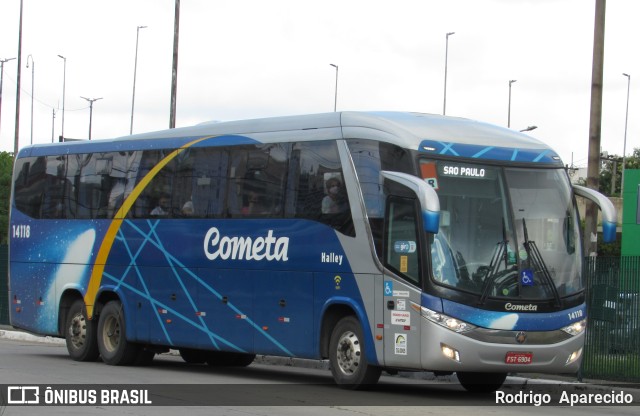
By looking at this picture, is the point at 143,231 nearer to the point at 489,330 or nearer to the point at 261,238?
the point at 261,238

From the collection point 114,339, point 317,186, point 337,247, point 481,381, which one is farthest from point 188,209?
point 481,381

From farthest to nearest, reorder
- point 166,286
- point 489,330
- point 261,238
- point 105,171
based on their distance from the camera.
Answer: point 105,171
point 166,286
point 261,238
point 489,330

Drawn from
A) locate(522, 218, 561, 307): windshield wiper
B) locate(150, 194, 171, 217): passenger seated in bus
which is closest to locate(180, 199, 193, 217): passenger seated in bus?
locate(150, 194, 171, 217): passenger seated in bus

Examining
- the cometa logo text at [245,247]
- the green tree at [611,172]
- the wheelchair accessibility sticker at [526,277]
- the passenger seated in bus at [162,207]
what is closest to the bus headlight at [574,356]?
the wheelchair accessibility sticker at [526,277]

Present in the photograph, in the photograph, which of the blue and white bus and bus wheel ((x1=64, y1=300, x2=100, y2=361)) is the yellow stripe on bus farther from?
bus wheel ((x1=64, y1=300, x2=100, y2=361))

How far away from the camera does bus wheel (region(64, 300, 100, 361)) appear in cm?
2169

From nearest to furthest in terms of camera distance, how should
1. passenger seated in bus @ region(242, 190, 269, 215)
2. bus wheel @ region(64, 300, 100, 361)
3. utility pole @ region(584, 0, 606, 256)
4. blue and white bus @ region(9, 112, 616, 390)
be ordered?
1. blue and white bus @ region(9, 112, 616, 390)
2. passenger seated in bus @ region(242, 190, 269, 215)
3. utility pole @ region(584, 0, 606, 256)
4. bus wheel @ region(64, 300, 100, 361)

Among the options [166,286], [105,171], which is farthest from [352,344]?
[105,171]

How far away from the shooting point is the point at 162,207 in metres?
20.3

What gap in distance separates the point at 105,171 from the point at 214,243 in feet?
12.4

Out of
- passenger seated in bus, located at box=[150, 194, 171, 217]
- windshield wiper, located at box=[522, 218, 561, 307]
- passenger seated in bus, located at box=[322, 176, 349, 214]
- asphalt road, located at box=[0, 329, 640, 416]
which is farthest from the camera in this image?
passenger seated in bus, located at box=[150, 194, 171, 217]

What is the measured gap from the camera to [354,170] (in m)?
16.4

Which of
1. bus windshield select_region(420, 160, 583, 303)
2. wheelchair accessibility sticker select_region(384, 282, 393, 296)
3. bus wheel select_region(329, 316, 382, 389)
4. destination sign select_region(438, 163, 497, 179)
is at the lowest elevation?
bus wheel select_region(329, 316, 382, 389)

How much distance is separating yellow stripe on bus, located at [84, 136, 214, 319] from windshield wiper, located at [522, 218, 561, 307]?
6.93 meters
